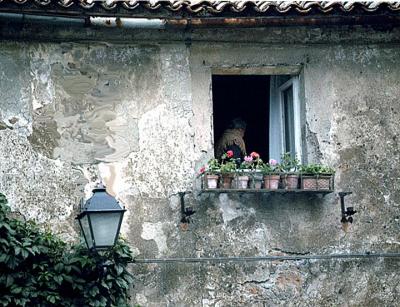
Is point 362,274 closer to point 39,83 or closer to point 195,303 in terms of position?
point 195,303

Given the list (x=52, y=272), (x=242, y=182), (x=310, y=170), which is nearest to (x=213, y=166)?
(x=242, y=182)

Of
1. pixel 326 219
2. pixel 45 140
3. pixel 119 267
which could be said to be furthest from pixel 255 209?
pixel 45 140

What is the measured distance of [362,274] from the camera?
10.9 metres

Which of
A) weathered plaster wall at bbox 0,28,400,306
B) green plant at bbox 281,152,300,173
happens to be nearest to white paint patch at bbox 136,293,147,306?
weathered plaster wall at bbox 0,28,400,306

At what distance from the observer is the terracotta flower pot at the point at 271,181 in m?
10.7

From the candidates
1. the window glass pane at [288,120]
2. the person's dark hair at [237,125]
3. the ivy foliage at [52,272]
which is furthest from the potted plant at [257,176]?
the ivy foliage at [52,272]

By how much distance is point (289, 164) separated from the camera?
36.0ft

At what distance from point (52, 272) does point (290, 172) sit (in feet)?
8.95

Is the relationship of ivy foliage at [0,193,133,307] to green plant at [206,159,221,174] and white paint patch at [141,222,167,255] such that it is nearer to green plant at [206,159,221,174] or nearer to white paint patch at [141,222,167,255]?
white paint patch at [141,222,167,255]

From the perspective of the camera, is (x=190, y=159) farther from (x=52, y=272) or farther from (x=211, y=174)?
(x=52, y=272)

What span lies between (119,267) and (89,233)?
82 cm

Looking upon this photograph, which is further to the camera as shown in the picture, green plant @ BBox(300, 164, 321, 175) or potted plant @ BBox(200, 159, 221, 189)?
green plant @ BBox(300, 164, 321, 175)

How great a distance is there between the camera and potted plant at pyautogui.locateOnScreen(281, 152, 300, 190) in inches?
423

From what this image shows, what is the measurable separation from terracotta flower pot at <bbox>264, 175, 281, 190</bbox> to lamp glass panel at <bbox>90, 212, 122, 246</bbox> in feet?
6.85
